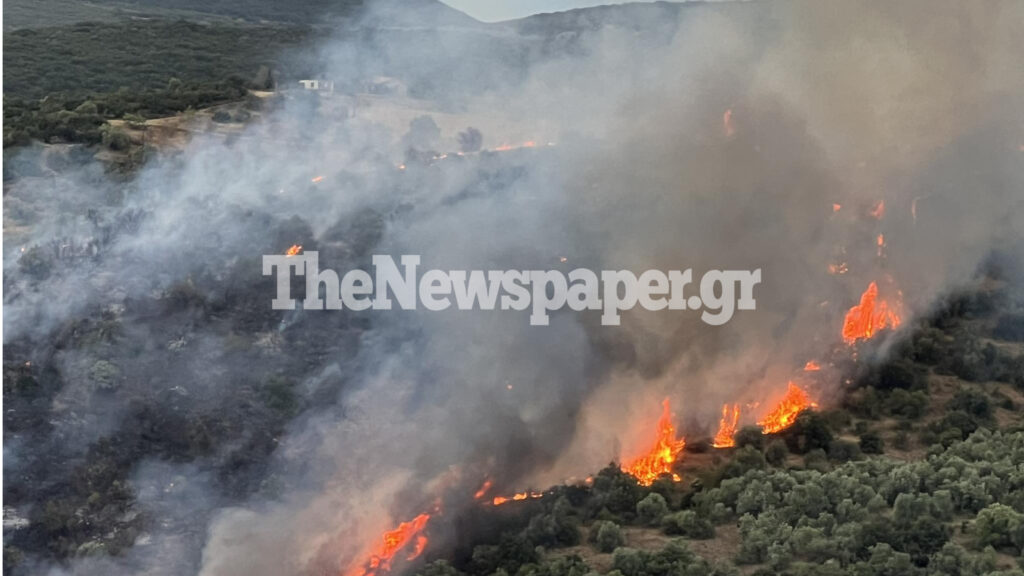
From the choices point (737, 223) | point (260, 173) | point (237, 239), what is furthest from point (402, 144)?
point (737, 223)

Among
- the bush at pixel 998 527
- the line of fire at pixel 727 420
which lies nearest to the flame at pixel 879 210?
the line of fire at pixel 727 420

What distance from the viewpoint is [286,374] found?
90.8 feet

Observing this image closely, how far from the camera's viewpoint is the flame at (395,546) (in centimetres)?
2248

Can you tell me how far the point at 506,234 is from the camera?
102 feet

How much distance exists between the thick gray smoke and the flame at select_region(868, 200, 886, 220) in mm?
325

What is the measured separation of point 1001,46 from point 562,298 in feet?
54.4

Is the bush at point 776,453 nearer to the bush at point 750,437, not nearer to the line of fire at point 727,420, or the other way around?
the bush at point 750,437

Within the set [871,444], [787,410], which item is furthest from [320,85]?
[871,444]

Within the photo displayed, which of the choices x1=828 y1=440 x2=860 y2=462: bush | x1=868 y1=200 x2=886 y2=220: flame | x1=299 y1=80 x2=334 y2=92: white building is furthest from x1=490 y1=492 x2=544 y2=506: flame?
x1=299 y1=80 x2=334 y2=92: white building

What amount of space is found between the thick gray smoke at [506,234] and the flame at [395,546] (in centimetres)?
27

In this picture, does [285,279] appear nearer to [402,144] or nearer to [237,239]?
[237,239]

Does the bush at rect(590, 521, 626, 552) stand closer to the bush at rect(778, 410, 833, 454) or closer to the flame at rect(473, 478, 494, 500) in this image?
the flame at rect(473, 478, 494, 500)

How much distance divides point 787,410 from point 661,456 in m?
4.84

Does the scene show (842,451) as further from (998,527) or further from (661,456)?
(998,527)
